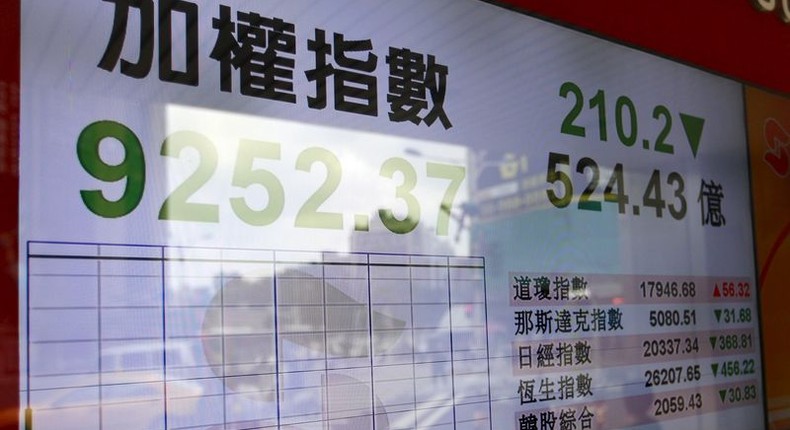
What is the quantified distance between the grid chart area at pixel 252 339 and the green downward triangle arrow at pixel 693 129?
0.71 meters

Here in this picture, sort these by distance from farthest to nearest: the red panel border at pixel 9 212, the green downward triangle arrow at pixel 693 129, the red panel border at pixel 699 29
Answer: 1. the green downward triangle arrow at pixel 693 129
2. the red panel border at pixel 699 29
3. the red panel border at pixel 9 212

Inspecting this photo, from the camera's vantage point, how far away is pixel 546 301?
1.39m

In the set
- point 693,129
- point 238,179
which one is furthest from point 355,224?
point 693,129

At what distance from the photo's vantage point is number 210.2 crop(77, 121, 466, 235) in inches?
36.5

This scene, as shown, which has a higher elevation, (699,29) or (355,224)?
(699,29)

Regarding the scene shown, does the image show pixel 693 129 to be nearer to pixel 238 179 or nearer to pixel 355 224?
pixel 355 224

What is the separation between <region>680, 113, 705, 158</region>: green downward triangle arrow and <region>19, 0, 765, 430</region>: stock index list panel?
0.5 inches

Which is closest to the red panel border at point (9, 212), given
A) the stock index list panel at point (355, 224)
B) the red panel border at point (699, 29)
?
the stock index list panel at point (355, 224)

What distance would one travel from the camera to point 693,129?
176 cm

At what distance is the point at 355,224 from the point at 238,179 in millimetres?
191

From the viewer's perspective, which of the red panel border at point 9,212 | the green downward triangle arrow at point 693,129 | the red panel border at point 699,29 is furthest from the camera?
the green downward triangle arrow at point 693,129

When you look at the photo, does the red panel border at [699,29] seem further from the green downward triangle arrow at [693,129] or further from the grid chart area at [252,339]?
the grid chart area at [252,339]

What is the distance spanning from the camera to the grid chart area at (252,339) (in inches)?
35.0

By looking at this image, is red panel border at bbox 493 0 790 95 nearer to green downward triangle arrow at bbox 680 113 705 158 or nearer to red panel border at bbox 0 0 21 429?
green downward triangle arrow at bbox 680 113 705 158
